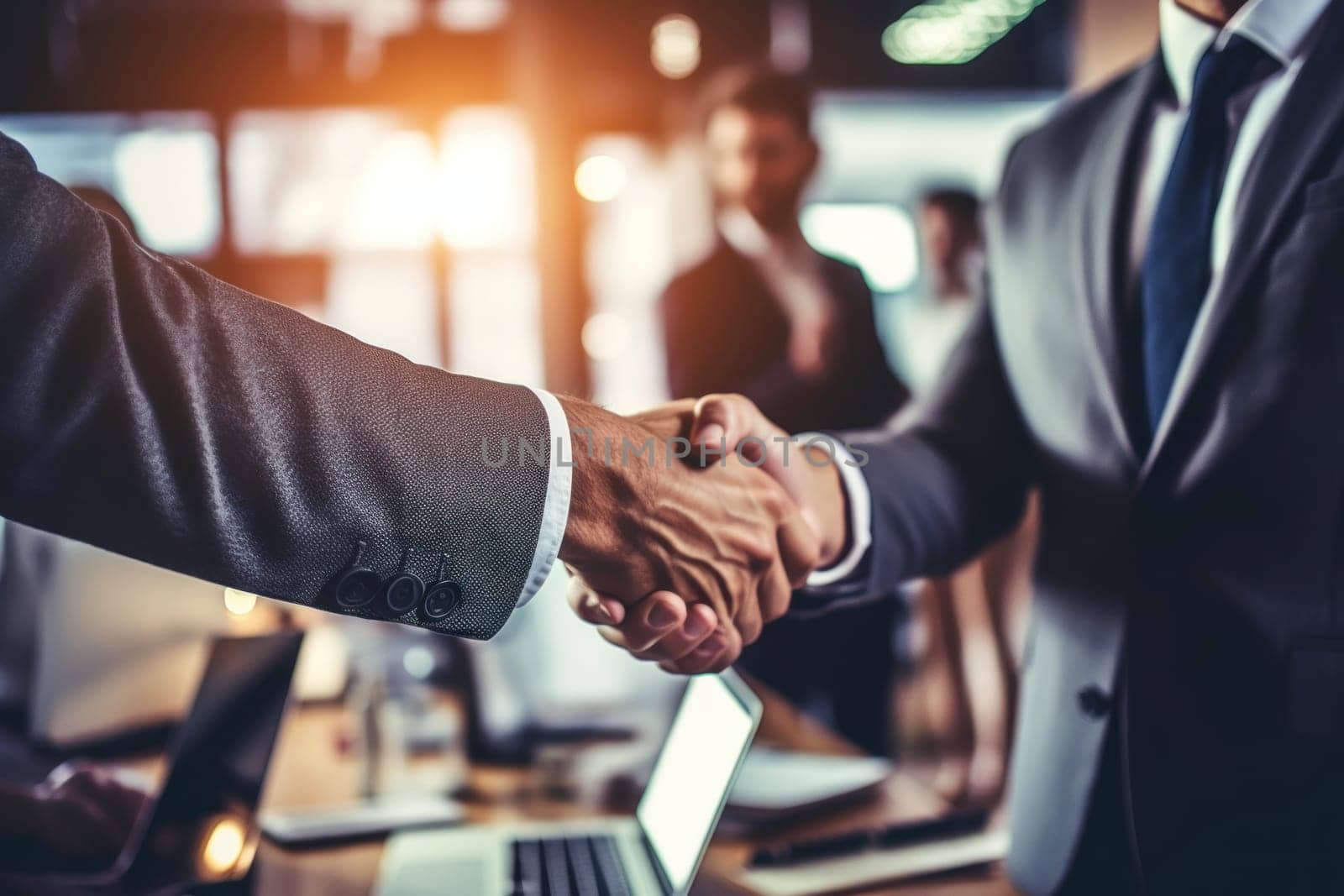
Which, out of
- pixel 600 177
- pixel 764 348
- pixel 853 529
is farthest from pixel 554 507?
pixel 600 177

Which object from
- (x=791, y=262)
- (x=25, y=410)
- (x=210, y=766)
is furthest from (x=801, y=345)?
(x=25, y=410)

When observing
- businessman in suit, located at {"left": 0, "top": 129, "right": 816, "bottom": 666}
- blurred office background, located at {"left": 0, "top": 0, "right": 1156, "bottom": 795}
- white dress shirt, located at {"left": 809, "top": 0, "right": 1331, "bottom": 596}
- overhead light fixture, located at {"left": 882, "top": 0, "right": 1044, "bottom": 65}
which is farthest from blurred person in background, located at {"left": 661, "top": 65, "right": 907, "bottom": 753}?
overhead light fixture, located at {"left": 882, "top": 0, "right": 1044, "bottom": 65}

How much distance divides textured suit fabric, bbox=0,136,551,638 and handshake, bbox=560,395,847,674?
89 millimetres

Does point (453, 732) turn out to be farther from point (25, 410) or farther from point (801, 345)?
point (801, 345)

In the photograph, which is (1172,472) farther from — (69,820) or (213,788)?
(69,820)

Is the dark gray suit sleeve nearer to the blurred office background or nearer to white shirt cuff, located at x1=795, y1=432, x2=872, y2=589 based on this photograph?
white shirt cuff, located at x1=795, y1=432, x2=872, y2=589

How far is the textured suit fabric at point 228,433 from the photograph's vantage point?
71 cm

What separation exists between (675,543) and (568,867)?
1.21ft

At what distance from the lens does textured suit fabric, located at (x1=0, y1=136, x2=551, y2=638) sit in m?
0.71

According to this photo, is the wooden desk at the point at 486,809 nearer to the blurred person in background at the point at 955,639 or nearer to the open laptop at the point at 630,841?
the open laptop at the point at 630,841

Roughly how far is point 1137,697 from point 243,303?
3.00ft

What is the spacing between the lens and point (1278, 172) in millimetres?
921

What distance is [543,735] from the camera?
156 centimetres

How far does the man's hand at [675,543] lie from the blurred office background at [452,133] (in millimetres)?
3813
